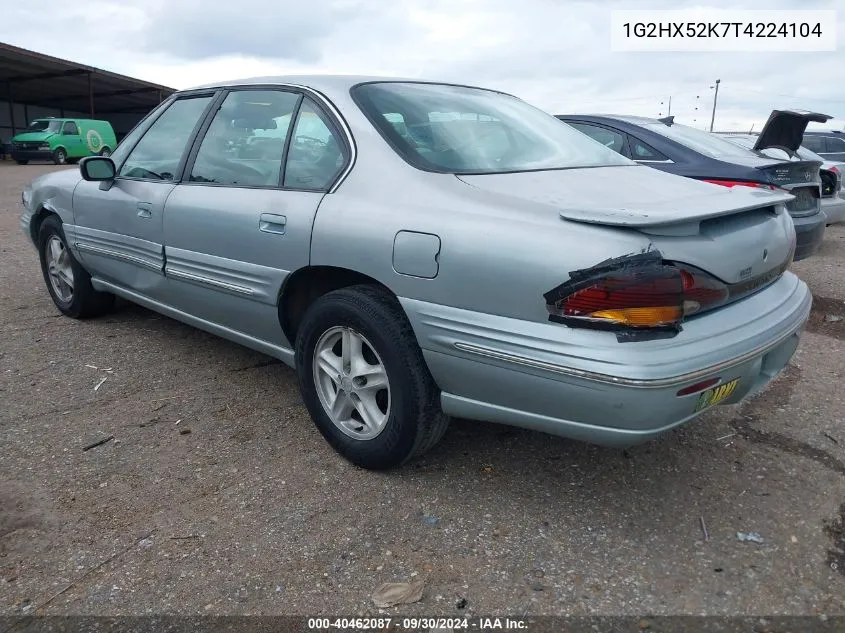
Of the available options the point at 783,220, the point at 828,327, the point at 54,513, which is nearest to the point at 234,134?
the point at 54,513

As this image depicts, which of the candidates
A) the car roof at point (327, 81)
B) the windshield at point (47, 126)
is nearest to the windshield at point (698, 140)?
the car roof at point (327, 81)

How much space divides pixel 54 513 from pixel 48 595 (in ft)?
1.55

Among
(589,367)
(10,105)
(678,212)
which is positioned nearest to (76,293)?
(589,367)

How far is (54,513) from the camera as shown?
97.0 inches

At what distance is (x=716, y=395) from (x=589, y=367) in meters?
0.51

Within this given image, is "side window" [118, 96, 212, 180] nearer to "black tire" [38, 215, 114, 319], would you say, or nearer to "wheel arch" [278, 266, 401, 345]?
"black tire" [38, 215, 114, 319]

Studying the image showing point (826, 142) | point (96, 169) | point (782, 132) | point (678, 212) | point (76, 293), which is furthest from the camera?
point (826, 142)

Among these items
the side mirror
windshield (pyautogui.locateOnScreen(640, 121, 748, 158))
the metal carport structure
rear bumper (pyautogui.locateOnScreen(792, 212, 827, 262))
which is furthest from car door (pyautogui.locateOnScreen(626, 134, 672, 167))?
the metal carport structure

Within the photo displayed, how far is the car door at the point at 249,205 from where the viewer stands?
2837mm

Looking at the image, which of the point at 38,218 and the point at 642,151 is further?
the point at 642,151

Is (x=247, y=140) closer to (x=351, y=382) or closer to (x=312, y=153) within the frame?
(x=312, y=153)

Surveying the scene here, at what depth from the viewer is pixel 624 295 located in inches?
78.8

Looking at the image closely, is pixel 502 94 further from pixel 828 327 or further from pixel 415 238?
pixel 828 327

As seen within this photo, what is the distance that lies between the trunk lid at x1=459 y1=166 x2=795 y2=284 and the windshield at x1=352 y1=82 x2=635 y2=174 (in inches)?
6.1
